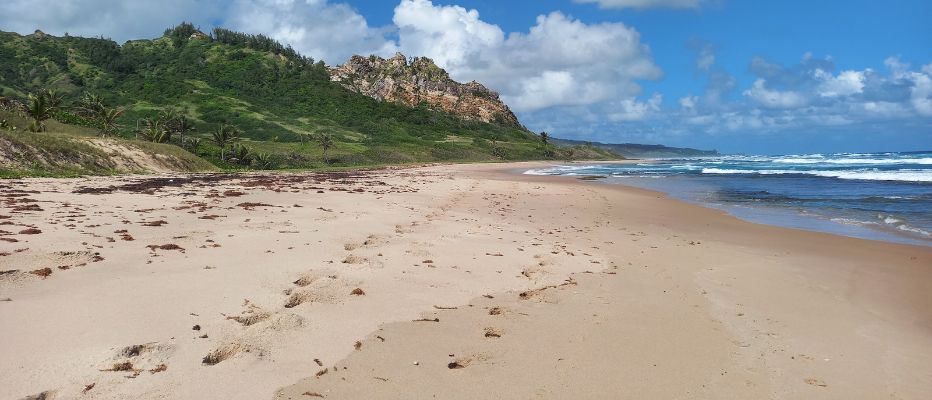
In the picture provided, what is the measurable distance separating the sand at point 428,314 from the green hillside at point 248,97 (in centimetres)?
5413

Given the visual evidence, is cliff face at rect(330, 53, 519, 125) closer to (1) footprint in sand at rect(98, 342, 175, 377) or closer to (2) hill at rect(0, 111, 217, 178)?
(2) hill at rect(0, 111, 217, 178)

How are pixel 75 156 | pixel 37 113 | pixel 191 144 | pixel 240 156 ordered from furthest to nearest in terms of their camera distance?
1. pixel 191 144
2. pixel 240 156
3. pixel 37 113
4. pixel 75 156

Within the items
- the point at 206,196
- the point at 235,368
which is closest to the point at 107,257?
the point at 235,368

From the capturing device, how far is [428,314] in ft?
19.5

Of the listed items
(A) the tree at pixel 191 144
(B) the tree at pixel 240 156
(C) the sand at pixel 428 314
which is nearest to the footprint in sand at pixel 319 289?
(C) the sand at pixel 428 314

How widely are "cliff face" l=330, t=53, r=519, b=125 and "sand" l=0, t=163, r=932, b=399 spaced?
14704cm

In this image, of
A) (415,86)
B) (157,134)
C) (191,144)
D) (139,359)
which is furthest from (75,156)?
(415,86)

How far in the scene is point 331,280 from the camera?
6922 mm

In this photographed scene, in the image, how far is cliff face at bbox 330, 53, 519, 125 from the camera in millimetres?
155875

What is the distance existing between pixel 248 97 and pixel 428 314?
122m

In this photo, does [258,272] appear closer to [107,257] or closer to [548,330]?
[107,257]

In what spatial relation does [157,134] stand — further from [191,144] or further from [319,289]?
[319,289]

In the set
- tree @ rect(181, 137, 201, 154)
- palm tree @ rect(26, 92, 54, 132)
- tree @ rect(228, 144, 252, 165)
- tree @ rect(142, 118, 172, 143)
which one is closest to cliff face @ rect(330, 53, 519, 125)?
tree @ rect(181, 137, 201, 154)

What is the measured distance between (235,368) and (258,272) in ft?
10.1
